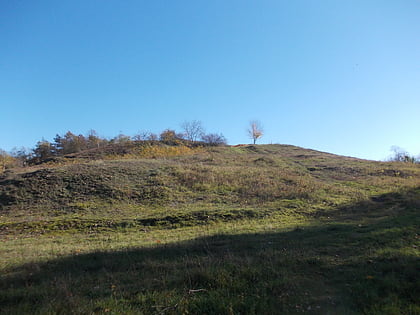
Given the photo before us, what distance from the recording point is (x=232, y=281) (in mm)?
4559

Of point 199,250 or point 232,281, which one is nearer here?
point 232,281

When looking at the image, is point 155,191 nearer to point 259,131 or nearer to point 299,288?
point 299,288

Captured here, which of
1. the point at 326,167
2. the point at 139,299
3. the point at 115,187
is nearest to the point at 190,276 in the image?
the point at 139,299

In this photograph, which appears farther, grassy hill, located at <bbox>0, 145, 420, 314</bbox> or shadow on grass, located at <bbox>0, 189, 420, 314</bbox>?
grassy hill, located at <bbox>0, 145, 420, 314</bbox>

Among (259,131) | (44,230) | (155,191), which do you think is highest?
(259,131)

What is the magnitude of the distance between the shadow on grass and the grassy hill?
26 millimetres

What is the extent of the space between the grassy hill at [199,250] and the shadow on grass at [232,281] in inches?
1.0

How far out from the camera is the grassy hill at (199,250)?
157 inches

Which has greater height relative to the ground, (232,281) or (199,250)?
(232,281)

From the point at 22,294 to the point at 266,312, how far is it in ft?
14.4

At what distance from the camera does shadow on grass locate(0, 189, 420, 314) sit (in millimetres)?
3805

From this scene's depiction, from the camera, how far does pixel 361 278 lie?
4734 millimetres

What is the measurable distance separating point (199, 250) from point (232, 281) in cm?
299

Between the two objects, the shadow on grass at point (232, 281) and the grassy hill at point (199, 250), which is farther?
the grassy hill at point (199, 250)
